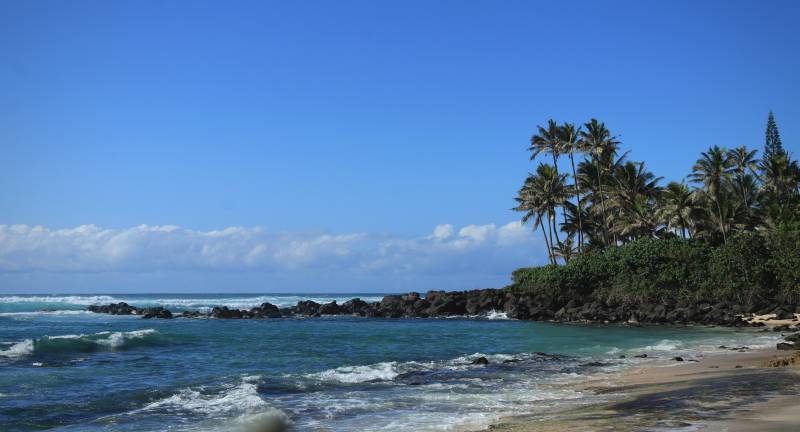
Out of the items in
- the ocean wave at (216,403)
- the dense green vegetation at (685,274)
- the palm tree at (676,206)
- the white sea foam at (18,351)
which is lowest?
the ocean wave at (216,403)

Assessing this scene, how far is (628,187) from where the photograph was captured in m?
55.5

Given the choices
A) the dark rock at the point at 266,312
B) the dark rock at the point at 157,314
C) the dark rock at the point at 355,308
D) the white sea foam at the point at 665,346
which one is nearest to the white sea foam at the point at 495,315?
the dark rock at the point at 355,308

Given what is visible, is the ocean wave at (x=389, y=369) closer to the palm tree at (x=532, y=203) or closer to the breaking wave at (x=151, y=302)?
the palm tree at (x=532, y=203)

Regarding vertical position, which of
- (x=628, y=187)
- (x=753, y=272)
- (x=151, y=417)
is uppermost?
(x=628, y=187)

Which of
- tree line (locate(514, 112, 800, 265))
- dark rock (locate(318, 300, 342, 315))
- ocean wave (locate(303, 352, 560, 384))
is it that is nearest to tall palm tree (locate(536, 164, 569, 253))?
tree line (locate(514, 112, 800, 265))

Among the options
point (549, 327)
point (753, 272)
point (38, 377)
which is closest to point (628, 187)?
point (753, 272)

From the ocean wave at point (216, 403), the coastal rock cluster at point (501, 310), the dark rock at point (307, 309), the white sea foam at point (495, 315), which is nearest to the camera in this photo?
the ocean wave at point (216, 403)

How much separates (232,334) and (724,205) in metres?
38.3

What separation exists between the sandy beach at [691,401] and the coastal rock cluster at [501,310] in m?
20.6

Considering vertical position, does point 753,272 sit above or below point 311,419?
above

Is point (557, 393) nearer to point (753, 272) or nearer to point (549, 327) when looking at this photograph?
point (549, 327)

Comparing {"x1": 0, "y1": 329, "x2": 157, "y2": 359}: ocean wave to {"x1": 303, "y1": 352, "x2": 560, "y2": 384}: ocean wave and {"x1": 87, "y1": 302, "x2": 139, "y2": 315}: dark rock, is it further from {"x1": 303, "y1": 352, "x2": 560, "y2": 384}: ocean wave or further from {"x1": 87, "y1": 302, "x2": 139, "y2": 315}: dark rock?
{"x1": 87, "y1": 302, "x2": 139, "y2": 315}: dark rock

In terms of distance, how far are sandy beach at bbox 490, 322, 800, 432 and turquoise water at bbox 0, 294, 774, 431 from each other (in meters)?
0.98

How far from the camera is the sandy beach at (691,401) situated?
30.7 feet
